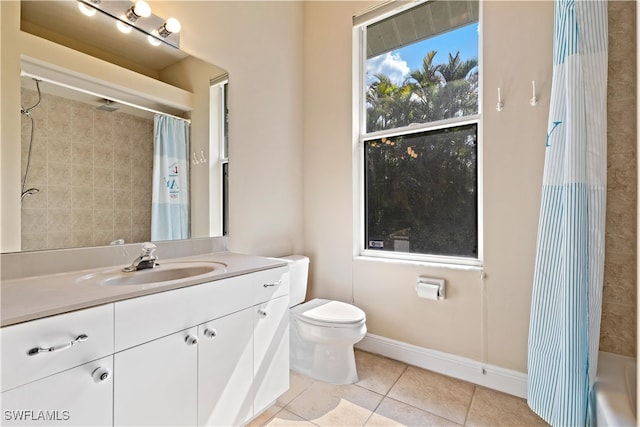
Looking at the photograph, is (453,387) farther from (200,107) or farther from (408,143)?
(200,107)

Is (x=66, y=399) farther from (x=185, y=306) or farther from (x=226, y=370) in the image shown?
(x=226, y=370)

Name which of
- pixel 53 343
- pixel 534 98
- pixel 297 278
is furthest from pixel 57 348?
pixel 534 98

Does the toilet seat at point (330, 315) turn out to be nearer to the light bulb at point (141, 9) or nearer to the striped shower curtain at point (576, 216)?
the striped shower curtain at point (576, 216)

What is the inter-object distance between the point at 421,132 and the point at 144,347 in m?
2.02

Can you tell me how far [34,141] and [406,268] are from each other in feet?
6.82

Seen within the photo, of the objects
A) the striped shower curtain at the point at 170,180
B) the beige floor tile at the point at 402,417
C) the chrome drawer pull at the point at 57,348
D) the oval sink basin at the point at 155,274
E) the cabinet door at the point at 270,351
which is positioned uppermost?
the striped shower curtain at the point at 170,180

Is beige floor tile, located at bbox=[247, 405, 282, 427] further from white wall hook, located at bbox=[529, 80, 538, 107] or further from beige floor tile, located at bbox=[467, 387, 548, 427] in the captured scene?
white wall hook, located at bbox=[529, 80, 538, 107]

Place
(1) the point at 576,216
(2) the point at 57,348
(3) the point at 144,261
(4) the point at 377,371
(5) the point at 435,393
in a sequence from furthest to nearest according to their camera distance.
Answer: (4) the point at 377,371, (5) the point at 435,393, (3) the point at 144,261, (1) the point at 576,216, (2) the point at 57,348

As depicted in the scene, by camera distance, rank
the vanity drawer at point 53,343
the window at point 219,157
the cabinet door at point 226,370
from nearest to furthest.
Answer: the vanity drawer at point 53,343
the cabinet door at point 226,370
the window at point 219,157

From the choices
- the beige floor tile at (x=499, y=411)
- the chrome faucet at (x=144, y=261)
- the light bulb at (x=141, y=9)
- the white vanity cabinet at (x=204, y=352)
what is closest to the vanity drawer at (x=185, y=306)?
the white vanity cabinet at (x=204, y=352)

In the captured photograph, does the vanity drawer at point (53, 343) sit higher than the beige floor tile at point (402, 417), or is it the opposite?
the vanity drawer at point (53, 343)

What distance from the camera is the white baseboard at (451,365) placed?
1.74m

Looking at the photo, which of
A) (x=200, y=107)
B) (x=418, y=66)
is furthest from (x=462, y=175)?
(x=200, y=107)

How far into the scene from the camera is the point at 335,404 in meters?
1.66
